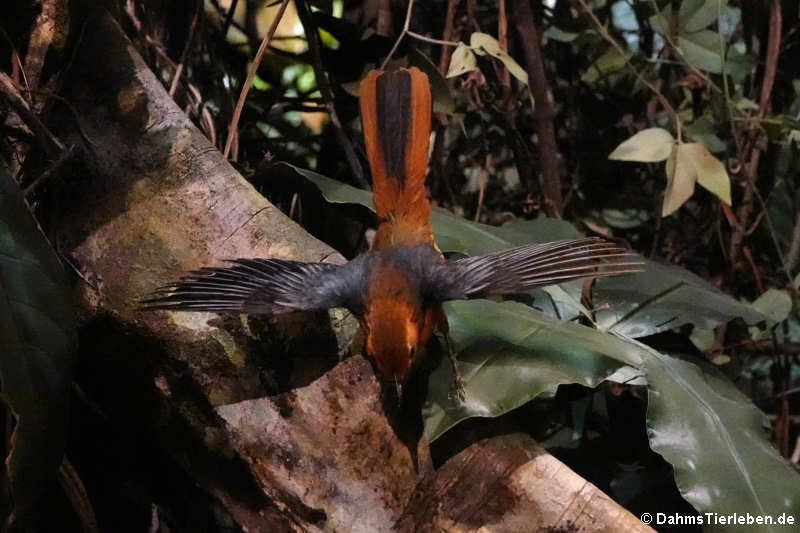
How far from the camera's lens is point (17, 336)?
98cm

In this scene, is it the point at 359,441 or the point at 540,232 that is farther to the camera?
the point at 540,232

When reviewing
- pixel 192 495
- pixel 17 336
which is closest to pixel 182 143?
pixel 17 336

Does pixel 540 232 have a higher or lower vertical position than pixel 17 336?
lower

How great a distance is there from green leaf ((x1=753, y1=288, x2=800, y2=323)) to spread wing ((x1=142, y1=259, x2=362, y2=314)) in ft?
3.01

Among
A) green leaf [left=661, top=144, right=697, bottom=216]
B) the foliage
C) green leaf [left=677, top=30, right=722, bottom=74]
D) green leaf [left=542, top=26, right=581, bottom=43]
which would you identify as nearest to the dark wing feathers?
the foliage

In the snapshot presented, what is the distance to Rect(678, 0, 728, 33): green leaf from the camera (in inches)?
69.6

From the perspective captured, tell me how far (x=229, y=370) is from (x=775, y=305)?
3.79 feet

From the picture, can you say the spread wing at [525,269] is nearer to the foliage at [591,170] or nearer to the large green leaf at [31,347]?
the foliage at [591,170]

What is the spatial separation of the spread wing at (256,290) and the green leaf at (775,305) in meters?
0.92

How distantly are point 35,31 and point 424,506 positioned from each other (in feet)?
3.49

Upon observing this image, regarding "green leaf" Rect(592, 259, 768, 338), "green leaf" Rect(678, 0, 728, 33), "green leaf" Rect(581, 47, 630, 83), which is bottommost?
"green leaf" Rect(592, 259, 768, 338)

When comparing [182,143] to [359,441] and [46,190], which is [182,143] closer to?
[46,190]

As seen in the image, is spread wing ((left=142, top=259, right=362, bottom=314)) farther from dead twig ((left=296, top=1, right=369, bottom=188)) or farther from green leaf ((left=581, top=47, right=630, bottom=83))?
green leaf ((left=581, top=47, right=630, bottom=83))

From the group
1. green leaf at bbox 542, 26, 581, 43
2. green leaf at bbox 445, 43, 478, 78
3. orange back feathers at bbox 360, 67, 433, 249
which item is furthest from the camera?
→ green leaf at bbox 542, 26, 581, 43
